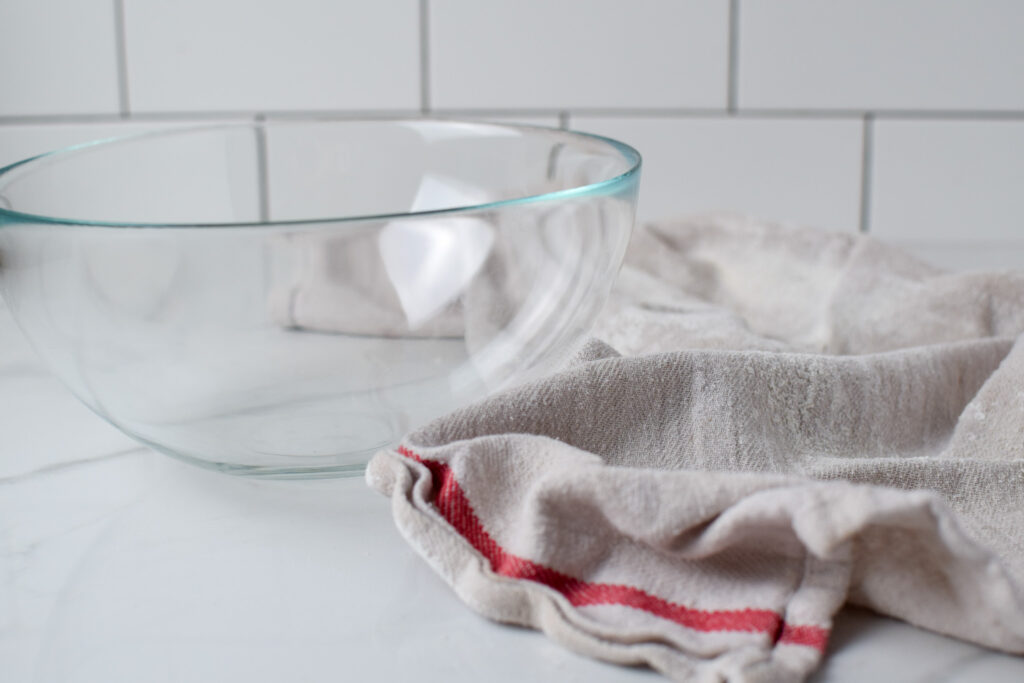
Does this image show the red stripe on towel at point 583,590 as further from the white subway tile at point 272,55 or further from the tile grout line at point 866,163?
the tile grout line at point 866,163

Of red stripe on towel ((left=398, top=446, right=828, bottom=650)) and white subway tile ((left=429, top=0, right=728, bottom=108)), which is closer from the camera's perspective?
red stripe on towel ((left=398, top=446, right=828, bottom=650))

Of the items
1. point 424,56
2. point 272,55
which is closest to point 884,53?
point 424,56

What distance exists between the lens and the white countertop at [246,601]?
1.09 feet

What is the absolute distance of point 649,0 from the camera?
1.02 meters

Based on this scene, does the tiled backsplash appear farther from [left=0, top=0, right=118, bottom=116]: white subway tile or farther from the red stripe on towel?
the red stripe on towel

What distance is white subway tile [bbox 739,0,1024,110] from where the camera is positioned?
1.01 m

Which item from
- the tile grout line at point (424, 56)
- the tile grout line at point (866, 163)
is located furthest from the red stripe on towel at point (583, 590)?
the tile grout line at point (866, 163)

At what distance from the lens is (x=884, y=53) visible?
103 centimetres

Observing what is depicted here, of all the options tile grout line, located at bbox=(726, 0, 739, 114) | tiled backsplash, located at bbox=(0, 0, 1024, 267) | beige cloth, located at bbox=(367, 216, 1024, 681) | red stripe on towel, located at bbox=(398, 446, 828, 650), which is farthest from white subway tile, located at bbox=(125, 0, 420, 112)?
red stripe on towel, located at bbox=(398, 446, 828, 650)

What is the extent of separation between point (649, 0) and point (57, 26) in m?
0.57

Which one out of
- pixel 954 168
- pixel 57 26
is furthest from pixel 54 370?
pixel 954 168

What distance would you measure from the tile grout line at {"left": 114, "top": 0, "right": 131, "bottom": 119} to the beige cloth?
2.24ft

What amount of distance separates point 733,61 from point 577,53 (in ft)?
0.52

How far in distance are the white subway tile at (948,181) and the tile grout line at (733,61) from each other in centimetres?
15
